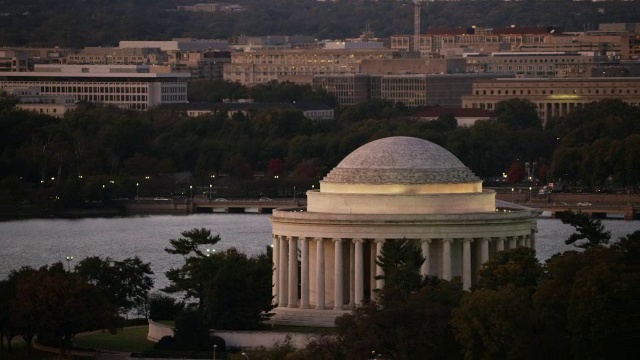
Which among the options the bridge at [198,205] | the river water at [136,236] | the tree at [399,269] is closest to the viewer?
the tree at [399,269]

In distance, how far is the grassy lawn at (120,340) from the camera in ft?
296

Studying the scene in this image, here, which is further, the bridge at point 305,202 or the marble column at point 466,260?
the bridge at point 305,202

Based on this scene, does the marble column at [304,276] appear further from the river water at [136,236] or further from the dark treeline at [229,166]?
the dark treeline at [229,166]

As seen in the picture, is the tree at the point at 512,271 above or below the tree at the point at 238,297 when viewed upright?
above

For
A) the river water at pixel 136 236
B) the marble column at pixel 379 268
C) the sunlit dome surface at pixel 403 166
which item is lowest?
the river water at pixel 136 236

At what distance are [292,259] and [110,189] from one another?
271 feet

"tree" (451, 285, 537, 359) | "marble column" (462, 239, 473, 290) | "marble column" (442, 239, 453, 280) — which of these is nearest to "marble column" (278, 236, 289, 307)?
"marble column" (442, 239, 453, 280)

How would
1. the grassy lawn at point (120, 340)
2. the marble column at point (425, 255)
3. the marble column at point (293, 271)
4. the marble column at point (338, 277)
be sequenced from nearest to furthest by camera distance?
the grassy lawn at point (120, 340)
the marble column at point (425, 255)
the marble column at point (338, 277)
the marble column at point (293, 271)

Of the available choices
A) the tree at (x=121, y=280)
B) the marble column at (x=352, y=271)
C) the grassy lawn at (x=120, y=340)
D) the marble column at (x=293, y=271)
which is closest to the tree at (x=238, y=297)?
the marble column at (x=293, y=271)

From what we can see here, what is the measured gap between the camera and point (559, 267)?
8556 cm

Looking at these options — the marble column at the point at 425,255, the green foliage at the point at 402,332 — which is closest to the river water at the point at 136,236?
the marble column at the point at 425,255

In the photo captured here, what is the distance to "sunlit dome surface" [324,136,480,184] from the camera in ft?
Answer: 306

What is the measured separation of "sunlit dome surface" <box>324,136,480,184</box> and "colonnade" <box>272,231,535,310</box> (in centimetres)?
185

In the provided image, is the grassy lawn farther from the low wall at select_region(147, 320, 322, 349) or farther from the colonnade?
the colonnade
